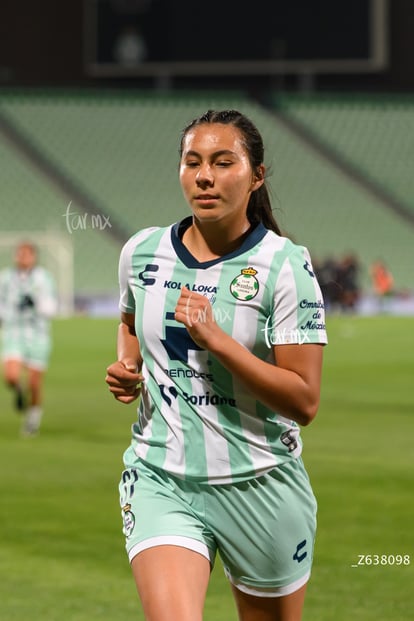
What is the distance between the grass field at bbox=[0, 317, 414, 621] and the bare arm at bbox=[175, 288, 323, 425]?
3.00 meters

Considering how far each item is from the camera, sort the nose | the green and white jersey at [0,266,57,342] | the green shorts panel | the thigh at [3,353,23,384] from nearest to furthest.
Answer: the nose
the green shorts panel
the thigh at [3,353,23,384]
the green and white jersey at [0,266,57,342]

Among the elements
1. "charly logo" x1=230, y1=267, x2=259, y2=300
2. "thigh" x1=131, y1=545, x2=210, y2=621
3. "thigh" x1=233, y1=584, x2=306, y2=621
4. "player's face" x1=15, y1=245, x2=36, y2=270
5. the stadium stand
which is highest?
"charly logo" x1=230, y1=267, x2=259, y2=300

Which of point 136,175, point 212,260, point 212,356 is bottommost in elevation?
point 136,175

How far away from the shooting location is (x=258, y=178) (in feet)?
13.3

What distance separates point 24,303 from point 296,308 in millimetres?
11019

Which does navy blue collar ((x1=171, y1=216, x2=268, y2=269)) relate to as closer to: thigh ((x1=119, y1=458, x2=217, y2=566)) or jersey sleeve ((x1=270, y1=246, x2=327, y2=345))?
jersey sleeve ((x1=270, y1=246, x2=327, y2=345))

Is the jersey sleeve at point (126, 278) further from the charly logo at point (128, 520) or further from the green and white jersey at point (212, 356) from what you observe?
the charly logo at point (128, 520)

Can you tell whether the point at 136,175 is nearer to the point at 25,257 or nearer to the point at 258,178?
the point at 25,257

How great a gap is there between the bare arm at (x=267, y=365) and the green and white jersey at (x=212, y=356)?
0.19ft

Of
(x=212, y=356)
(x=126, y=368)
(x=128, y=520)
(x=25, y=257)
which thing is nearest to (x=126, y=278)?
(x=126, y=368)

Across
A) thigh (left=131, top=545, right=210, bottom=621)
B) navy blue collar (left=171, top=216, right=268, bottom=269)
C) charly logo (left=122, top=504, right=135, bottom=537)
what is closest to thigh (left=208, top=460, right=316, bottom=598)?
thigh (left=131, top=545, right=210, bottom=621)

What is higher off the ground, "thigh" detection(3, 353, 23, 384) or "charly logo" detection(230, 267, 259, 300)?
"charly logo" detection(230, 267, 259, 300)

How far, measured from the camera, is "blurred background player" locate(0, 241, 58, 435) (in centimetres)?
1431

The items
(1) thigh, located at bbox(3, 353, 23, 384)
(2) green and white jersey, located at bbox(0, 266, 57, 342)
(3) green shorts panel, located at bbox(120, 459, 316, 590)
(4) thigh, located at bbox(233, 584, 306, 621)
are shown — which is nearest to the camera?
(3) green shorts panel, located at bbox(120, 459, 316, 590)
